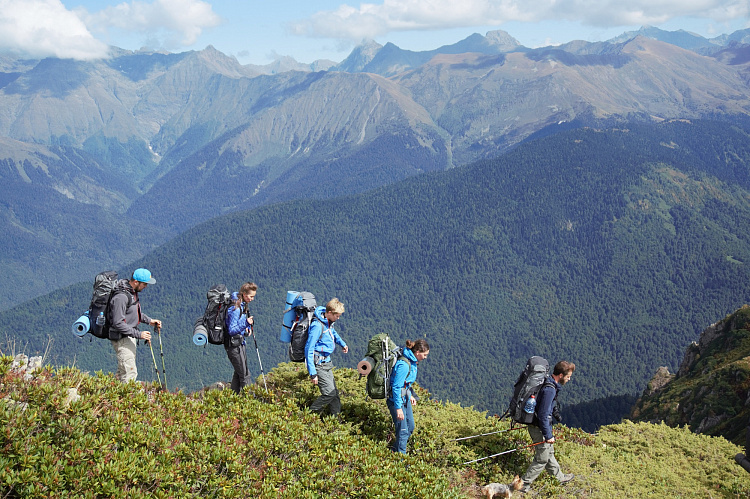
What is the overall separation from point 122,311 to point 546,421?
1351cm

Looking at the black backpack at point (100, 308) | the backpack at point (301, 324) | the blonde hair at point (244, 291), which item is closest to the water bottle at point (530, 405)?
the backpack at point (301, 324)

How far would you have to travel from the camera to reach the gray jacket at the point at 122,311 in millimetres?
16438

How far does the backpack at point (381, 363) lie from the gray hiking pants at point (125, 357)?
25.1 feet

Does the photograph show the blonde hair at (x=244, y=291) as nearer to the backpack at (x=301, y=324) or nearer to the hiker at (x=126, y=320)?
A: the backpack at (x=301, y=324)

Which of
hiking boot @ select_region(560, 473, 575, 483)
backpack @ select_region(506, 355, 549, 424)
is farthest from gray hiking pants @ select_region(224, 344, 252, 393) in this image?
hiking boot @ select_region(560, 473, 575, 483)

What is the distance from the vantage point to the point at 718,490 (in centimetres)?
1945

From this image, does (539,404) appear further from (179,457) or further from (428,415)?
(179,457)

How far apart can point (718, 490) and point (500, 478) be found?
352 inches

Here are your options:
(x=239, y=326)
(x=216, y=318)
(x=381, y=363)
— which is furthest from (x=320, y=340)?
(x=216, y=318)

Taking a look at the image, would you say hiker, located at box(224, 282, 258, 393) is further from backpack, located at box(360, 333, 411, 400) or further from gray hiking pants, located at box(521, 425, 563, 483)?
gray hiking pants, located at box(521, 425, 563, 483)

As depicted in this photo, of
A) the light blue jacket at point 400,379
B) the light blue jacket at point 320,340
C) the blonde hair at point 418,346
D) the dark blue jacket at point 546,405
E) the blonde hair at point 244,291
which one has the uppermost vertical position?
the blonde hair at point 244,291

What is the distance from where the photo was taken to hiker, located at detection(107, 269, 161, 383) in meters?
16.5

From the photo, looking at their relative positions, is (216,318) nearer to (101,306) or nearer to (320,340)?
(101,306)

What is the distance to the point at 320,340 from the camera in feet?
55.6
